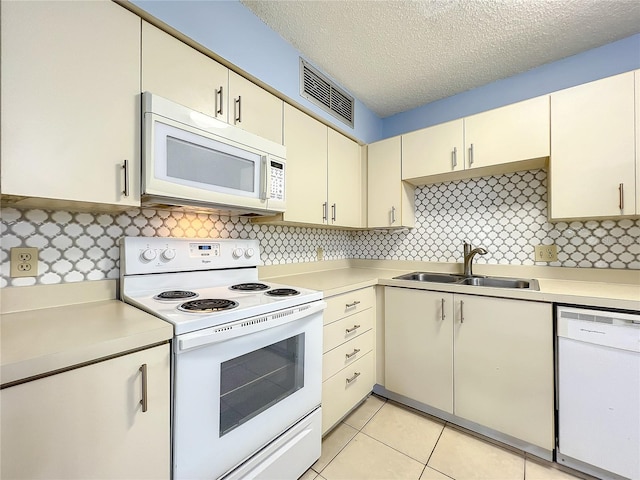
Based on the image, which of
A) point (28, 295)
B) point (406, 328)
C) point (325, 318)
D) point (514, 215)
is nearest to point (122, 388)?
point (28, 295)

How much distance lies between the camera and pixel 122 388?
805mm

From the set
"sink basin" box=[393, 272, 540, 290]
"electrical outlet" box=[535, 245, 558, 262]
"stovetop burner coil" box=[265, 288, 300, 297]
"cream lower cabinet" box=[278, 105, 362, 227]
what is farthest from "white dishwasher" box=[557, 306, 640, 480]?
"cream lower cabinet" box=[278, 105, 362, 227]

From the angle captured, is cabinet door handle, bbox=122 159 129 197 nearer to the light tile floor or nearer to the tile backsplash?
the tile backsplash

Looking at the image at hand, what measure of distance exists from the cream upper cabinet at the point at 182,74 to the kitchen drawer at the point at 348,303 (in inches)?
47.4

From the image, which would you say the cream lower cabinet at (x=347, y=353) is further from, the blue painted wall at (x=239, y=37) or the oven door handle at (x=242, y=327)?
the blue painted wall at (x=239, y=37)

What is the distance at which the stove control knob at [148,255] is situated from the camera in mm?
1304

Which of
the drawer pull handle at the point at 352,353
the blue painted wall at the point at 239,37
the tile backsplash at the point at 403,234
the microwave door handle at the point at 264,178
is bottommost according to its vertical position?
the drawer pull handle at the point at 352,353

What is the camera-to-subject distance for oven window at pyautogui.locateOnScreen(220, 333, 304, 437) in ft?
3.49

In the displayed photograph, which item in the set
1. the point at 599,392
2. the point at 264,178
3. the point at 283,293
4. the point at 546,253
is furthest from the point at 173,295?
the point at 546,253

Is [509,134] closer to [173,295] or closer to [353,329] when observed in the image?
[353,329]

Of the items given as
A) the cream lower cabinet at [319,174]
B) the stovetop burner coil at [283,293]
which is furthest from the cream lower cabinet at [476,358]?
the stovetop burner coil at [283,293]

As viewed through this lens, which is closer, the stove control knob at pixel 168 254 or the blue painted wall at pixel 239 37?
the blue painted wall at pixel 239 37

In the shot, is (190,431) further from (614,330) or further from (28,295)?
(614,330)

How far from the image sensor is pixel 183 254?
146cm
